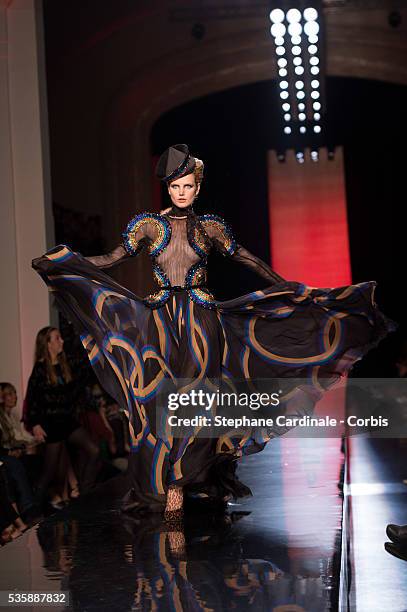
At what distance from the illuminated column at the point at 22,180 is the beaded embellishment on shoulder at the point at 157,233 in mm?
2742

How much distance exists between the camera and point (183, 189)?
145 inches

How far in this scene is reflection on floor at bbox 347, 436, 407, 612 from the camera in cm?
327

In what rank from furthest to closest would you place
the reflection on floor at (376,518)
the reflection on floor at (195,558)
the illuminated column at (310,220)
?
1. the illuminated column at (310,220)
2. the reflection on floor at (376,518)
3. the reflection on floor at (195,558)

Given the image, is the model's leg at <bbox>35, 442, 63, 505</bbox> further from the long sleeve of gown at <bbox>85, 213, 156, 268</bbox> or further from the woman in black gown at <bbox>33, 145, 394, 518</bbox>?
the long sleeve of gown at <bbox>85, 213, 156, 268</bbox>

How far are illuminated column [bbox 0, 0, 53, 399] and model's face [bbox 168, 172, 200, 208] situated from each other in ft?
9.30

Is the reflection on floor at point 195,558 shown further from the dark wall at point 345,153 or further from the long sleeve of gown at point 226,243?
the dark wall at point 345,153

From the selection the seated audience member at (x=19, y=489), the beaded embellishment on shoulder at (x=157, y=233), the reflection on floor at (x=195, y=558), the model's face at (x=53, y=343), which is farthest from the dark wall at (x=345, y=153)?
the reflection on floor at (x=195, y=558)

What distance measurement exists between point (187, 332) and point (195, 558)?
37.2 inches

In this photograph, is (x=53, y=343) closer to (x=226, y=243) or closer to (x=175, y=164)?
(x=226, y=243)

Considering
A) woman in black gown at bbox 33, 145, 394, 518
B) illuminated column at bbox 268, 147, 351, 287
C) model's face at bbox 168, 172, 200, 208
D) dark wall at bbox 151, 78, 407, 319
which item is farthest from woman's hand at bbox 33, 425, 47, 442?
illuminated column at bbox 268, 147, 351, 287

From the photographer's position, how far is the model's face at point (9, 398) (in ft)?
16.9

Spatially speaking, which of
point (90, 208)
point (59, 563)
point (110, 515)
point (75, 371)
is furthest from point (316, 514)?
point (90, 208)

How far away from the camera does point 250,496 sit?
12.7 ft

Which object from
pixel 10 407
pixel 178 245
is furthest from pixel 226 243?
pixel 10 407
